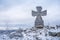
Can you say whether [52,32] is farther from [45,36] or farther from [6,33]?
[6,33]

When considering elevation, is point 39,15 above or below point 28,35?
above

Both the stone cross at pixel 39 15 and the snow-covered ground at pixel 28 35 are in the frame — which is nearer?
the snow-covered ground at pixel 28 35

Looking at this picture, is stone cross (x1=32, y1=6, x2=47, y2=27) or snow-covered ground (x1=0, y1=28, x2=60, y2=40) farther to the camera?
stone cross (x1=32, y1=6, x2=47, y2=27)

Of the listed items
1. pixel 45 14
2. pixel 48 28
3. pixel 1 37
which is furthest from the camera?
pixel 45 14

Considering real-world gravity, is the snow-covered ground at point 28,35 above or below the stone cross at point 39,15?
below

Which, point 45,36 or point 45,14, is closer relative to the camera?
point 45,36

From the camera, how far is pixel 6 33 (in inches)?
149

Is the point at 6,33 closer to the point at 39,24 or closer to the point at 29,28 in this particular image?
the point at 29,28

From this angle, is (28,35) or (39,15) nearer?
(28,35)

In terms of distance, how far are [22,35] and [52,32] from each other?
73 centimetres

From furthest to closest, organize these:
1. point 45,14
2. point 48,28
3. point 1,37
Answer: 1. point 45,14
2. point 48,28
3. point 1,37

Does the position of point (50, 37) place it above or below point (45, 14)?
below

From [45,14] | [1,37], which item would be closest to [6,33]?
[1,37]

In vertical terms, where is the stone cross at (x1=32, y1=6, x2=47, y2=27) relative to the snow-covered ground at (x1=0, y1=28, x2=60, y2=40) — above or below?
above
